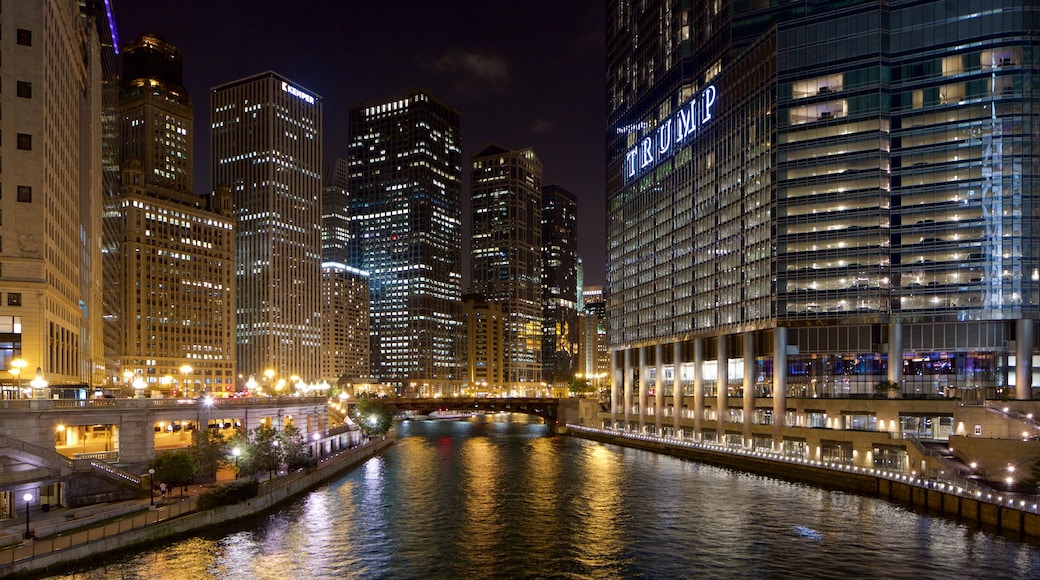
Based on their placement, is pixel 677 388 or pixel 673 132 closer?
pixel 677 388

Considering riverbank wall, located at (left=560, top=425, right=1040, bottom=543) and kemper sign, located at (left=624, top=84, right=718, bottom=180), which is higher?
kemper sign, located at (left=624, top=84, right=718, bottom=180)

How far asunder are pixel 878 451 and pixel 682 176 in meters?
82.0

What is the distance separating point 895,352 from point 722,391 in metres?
32.8

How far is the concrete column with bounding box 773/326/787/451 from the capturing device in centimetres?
12181

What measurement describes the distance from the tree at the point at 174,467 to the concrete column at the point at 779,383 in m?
84.5

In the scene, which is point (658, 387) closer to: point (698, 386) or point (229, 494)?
point (698, 386)

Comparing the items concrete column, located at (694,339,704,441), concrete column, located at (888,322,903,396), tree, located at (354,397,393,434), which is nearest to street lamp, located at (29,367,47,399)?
tree, located at (354,397,393,434)

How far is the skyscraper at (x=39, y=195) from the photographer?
88.1m

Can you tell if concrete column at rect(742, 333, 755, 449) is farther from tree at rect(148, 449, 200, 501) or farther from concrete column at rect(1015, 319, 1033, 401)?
tree at rect(148, 449, 200, 501)

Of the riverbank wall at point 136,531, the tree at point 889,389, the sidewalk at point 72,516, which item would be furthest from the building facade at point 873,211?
the sidewalk at point 72,516

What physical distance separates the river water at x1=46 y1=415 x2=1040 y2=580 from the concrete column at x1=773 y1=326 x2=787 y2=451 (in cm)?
2019

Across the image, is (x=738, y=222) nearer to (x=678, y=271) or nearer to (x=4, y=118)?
(x=678, y=271)

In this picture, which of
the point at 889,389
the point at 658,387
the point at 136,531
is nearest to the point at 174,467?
the point at 136,531

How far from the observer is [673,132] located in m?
174
